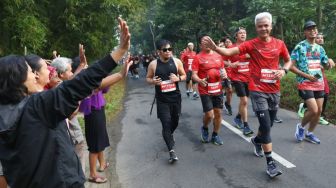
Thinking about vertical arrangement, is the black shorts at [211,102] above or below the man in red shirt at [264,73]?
below

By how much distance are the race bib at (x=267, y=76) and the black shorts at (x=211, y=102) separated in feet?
5.05

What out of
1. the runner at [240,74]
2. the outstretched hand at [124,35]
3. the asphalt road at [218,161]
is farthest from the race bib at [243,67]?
the outstretched hand at [124,35]

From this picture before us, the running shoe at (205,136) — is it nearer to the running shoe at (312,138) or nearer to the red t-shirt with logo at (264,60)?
the running shoe at (312,138)

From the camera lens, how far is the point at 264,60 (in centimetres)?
560

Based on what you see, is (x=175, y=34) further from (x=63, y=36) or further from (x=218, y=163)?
(x=218, y=163)

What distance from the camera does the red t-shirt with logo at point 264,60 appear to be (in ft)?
18.4

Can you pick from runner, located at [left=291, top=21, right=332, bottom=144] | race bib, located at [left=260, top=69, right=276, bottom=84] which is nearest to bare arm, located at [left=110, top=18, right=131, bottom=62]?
race bib, located at [left=260, top=69, right=276, bottom=84]

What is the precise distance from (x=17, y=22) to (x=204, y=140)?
8.01 meters

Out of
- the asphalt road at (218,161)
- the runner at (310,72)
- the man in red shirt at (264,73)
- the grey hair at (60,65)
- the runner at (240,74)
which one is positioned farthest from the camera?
the runner at (240,74)

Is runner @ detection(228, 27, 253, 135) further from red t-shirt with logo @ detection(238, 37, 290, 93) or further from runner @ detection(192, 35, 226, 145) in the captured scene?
red t-shirt with logo @ detection(238, 37, 290, 93)

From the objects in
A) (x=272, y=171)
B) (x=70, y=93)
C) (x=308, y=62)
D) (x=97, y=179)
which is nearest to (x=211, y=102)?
(x=308, y=62)

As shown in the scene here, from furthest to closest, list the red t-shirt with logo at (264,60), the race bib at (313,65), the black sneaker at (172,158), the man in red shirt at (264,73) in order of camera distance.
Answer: the race bib at (313,65) < the black sneaker at (172,158) < the red t-shirt with logo at (264,60) < the man in red shirt at (264,73)

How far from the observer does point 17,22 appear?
12.5 metres

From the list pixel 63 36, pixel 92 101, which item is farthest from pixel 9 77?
pixel 63 36
